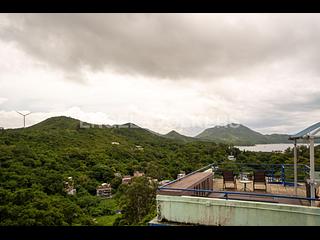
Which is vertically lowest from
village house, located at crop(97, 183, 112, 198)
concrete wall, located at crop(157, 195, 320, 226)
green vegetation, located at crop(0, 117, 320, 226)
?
village house, located at crop(97, 183, 112, 198)

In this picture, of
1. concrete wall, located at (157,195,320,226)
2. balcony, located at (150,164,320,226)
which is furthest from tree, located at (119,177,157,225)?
concrete wall, located at (157,195,320,226)

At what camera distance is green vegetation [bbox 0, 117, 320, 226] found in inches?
837

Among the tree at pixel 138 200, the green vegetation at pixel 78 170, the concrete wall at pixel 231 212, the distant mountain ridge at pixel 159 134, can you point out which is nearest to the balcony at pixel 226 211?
the concrete wall at pixel 231 212

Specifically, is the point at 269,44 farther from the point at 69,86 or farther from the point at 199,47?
the point at 69,86

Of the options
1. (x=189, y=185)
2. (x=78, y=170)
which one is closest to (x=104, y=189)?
(x=78, y=170)

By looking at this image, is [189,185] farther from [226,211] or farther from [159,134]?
[159,134]

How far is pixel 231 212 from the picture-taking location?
3.17 meters

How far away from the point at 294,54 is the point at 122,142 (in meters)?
38.5

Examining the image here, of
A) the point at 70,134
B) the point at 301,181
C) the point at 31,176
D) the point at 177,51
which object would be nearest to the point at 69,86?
the point at 177,51

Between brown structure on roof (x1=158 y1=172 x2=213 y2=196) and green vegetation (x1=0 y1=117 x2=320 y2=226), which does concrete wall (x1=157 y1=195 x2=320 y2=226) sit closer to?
brown structure on roof (x1=158 y1=172 x2=213 y2=196)

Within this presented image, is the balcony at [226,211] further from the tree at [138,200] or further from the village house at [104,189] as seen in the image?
the village house at [104,189]

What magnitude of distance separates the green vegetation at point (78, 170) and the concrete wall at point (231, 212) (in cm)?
1230

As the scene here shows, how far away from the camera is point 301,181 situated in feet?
21.4

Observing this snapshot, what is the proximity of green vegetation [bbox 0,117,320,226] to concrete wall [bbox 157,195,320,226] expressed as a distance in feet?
40.4
